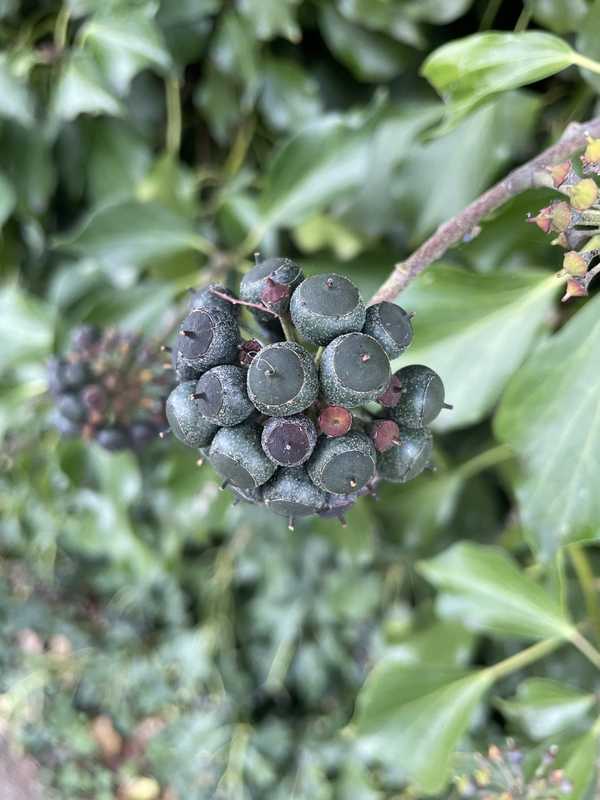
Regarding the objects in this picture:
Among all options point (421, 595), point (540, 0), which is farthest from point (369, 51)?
point (421, 595)

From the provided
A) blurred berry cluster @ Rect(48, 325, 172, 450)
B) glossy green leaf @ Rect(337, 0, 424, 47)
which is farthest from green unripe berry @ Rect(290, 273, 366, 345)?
glossy green leaf @ Rect(337, 0, 424, 47)

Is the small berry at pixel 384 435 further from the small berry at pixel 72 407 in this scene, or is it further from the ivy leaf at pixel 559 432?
the small berry at pixel 72 407

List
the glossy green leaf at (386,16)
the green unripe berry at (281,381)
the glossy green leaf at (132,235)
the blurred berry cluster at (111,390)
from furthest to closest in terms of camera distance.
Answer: the glossy green leaf at (132,235) < the glossy green leaf at (386,16) < the blurred berry cluster at (111,390) < the green unripe berry at (281,381)

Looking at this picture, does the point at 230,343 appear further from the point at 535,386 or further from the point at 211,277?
the point at 211,277

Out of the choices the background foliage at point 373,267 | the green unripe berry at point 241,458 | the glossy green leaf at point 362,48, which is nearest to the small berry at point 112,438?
the background foliage at point 373,267

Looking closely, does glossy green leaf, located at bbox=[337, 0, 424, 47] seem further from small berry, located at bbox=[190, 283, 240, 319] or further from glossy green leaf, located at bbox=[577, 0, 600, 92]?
small berry, located at bbox=[190, 283, 240, 319]

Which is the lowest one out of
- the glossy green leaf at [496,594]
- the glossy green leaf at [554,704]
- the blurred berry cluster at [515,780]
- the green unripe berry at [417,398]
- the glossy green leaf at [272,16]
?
the glossy green leaf at [554,704]
